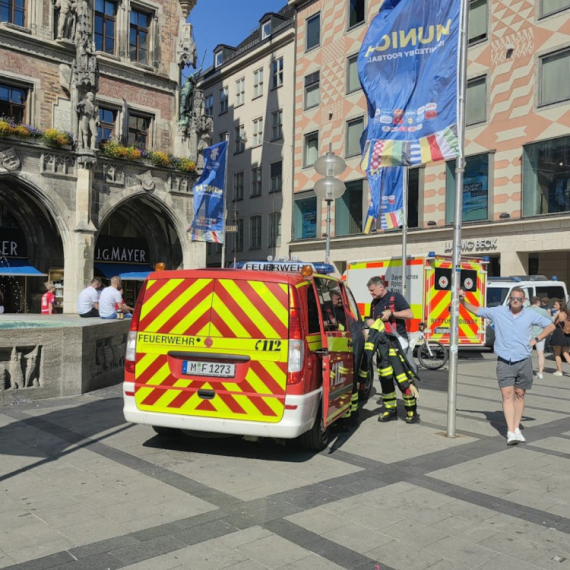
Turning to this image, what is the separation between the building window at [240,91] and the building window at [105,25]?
1707cm

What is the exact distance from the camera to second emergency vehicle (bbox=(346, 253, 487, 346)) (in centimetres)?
1666

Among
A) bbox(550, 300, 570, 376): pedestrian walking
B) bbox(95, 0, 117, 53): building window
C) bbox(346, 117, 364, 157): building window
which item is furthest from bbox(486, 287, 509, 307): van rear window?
bbox(95, 0, 117, 53): building window

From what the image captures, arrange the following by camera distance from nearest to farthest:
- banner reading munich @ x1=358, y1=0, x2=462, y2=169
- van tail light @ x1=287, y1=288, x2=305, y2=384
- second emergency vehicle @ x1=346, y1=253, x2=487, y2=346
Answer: van tail light @ x1=287, y1=288, x2=305, y2=384
banner reading munich @ x1=358, y1=0, x2=462, y2=169
second emergency vehicle @ x1=346, y1=253, x2=487, y2=346

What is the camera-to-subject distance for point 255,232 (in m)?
42.2

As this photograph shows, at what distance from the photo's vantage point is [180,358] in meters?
6.54

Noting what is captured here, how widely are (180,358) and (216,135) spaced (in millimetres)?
42656

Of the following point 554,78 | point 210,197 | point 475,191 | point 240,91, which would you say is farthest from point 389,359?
point 240,91

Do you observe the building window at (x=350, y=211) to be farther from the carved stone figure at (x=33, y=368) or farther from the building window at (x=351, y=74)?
the carved stone figure at (x=33, y=368)

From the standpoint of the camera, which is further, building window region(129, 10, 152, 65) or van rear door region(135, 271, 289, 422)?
building window region(129, 10, 152, 65)

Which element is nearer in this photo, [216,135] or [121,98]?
[121,98]

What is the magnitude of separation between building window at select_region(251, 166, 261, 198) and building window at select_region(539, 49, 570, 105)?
1985 centimetres

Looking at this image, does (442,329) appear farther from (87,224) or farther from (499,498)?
(87,224)

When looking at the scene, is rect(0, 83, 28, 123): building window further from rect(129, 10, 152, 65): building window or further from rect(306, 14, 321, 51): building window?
rect(306, 14, 321, 51): building window

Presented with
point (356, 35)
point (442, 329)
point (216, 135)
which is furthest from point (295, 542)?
point (216, 135)
